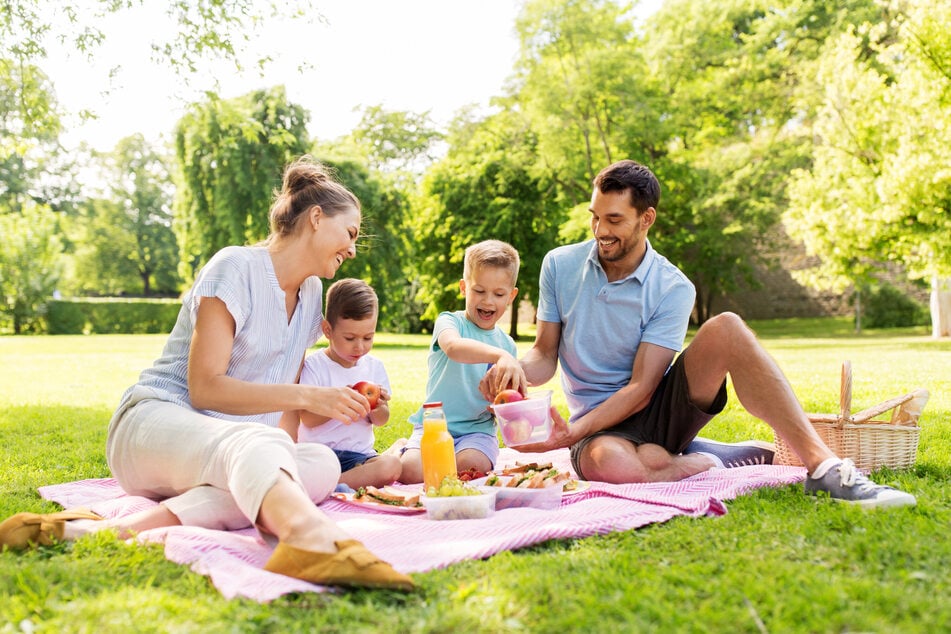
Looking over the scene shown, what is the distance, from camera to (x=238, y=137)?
18.0 meters

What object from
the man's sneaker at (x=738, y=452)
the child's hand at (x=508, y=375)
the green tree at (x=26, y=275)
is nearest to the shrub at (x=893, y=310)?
the man's sneaker at (x=738, y=452)

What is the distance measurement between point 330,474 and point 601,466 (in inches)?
47.5

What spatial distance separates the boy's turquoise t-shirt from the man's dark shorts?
482 mm

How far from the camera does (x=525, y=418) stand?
3.11 m

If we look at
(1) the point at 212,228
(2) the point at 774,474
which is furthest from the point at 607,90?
(2) the point at 774,474

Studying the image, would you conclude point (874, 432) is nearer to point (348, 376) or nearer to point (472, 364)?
point (472, 364)

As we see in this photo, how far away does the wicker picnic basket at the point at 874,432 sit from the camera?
11.9 ft

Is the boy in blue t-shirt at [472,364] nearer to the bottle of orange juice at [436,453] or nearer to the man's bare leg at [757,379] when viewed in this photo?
the bottle of orange juice at [436,453]

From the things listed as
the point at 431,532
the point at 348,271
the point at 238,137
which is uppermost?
the point at 238,137

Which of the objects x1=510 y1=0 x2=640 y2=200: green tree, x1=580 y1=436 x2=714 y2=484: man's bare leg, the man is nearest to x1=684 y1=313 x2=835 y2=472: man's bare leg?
the man

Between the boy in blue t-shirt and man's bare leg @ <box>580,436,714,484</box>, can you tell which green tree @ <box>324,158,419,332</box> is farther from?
man's bare leg @ <box>580,436,714,484</box>

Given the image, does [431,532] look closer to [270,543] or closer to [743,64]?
[270,543]

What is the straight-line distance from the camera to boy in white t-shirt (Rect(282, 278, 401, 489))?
12.3ft

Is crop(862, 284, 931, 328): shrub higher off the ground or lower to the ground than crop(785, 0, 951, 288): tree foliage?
lower
